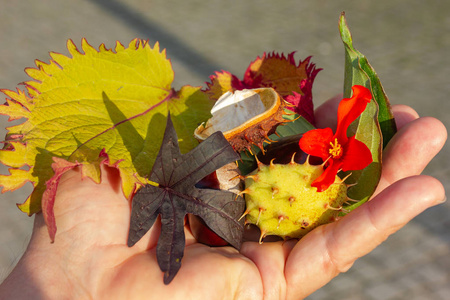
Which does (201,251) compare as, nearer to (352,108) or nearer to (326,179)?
(326,179)

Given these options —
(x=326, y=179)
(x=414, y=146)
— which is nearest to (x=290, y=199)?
(x=326, y=179)

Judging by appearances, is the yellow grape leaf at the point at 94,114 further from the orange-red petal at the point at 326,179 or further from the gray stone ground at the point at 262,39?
the gray stone ground at the point at 262,39

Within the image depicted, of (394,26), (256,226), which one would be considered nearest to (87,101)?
(256,226)

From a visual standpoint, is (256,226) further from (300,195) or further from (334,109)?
(334,109)

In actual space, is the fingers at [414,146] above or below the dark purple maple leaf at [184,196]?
above

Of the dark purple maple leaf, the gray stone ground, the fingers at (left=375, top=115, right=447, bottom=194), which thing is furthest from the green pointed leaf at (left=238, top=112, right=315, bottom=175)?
the gray stone ground

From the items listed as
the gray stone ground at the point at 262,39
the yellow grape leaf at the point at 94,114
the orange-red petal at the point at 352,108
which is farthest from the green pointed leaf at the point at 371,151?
the gray stone ground at the point at 262,39
